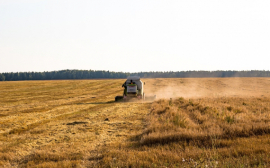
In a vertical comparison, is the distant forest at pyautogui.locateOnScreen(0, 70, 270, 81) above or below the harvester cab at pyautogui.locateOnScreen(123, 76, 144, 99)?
above

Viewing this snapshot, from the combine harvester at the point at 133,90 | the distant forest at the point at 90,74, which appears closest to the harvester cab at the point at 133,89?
the combine harvester at the point at 133,90

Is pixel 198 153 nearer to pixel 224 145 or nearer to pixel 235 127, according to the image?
pixel 224 145

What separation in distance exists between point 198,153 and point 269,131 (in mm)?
4014

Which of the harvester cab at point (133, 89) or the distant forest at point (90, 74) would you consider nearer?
the harvester cab at point (133, 89)

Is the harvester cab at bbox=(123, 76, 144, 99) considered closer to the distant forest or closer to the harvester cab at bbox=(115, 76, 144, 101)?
the harvester cab at bbox=(115, 76, 144, 101)

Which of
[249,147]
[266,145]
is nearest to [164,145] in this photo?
[249,147]

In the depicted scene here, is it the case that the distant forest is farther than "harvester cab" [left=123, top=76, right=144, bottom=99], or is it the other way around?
the distant forest

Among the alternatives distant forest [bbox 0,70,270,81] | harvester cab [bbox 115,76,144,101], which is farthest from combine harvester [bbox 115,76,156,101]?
distant forest [bbox 0,70,270,81]

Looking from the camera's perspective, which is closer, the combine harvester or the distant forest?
the combine harvester

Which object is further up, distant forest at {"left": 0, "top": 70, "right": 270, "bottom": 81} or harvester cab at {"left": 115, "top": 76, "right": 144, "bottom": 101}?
distant forest at {"left": 0, "top": 70, "right": 270, "bottom": 81}

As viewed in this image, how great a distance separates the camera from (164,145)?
24.2ft

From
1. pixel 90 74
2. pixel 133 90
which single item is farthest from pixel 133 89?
pixel 90 74

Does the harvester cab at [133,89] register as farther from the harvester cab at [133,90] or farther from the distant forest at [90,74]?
the distant forest at [90,74]

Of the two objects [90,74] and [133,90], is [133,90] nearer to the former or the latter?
[133,90]
